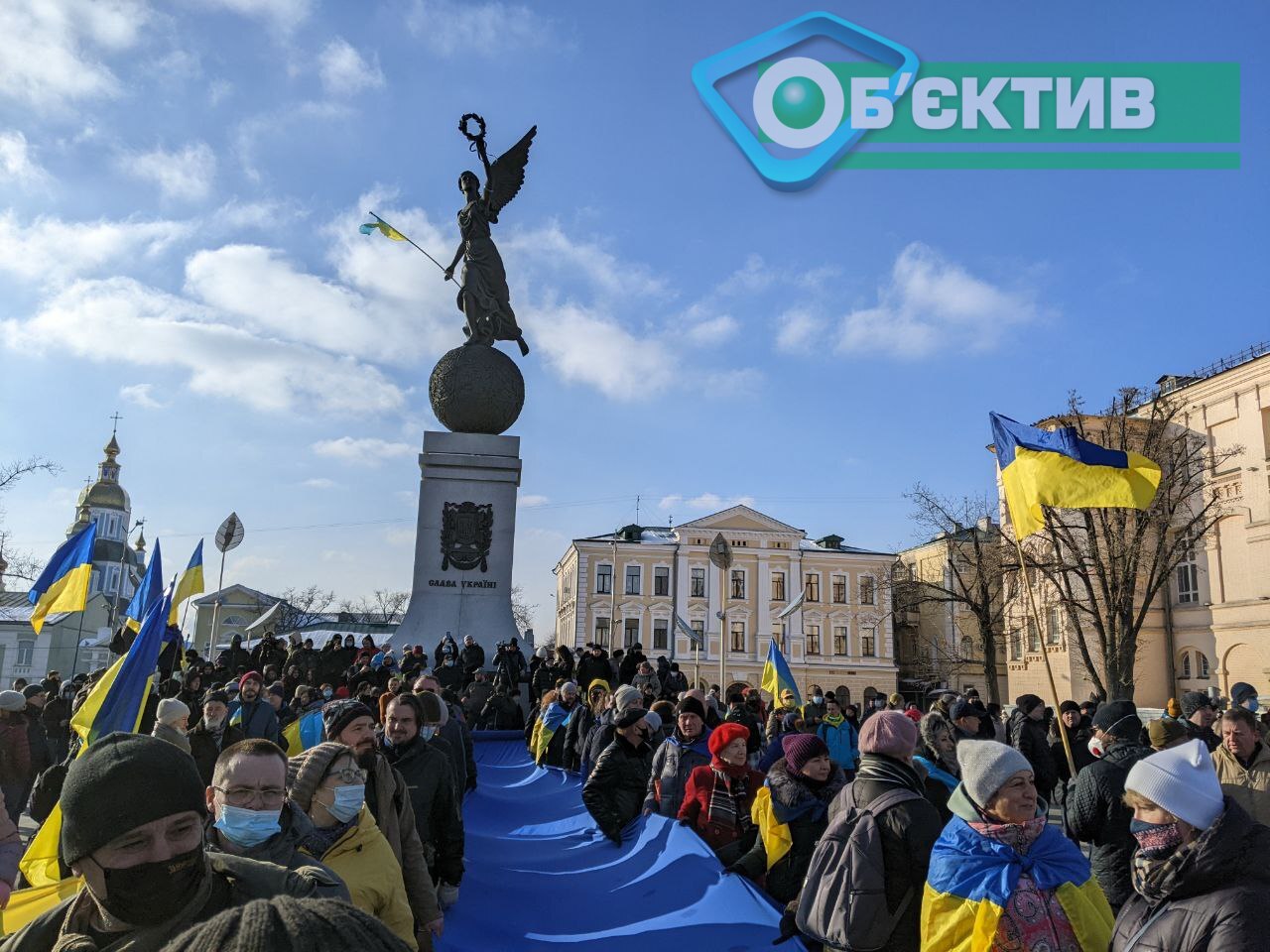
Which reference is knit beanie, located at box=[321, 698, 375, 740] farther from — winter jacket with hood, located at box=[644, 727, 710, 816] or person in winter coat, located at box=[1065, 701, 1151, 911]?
person in winter coat, located at box=[1065, 701, 1151, 911]

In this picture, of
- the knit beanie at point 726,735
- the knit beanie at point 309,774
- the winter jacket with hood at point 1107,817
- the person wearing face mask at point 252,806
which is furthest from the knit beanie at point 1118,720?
the person wearing face mask at point 252,806

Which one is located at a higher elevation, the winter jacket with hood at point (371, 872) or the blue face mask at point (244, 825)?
the blue face mask at point (244, 825)

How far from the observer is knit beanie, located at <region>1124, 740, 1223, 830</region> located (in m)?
2.97

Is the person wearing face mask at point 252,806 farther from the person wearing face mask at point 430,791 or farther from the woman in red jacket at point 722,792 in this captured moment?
the woman in red jacket at point 722,792

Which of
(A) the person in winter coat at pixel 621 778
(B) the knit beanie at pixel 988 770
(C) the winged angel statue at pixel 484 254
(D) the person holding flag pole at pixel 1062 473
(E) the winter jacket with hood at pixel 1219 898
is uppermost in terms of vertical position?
(C) the winged angel statue at pixel 484 254

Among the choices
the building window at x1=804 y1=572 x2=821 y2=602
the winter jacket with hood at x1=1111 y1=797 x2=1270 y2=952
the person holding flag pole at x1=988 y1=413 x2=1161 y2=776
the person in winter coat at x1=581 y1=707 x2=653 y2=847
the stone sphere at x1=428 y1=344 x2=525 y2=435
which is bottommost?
the person in winter coat at x1=581 y1=707 x2=653 y2=847

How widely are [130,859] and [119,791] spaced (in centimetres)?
15

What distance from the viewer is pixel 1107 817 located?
18.4 feet

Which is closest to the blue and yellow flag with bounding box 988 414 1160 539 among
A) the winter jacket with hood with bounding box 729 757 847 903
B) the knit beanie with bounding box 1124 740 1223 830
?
the winter jacket with hood with bounding box 729 757 847 903

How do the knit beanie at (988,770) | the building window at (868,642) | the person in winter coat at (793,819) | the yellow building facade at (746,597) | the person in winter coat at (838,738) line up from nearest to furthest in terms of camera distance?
the knit beanie at (988,770), the person in winter coat at (793,819), the person in winter coat at (838,738), the yellow building facade at (746,597), the building window at (868,642)

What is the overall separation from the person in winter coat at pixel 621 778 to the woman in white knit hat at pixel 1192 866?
16.6 ft

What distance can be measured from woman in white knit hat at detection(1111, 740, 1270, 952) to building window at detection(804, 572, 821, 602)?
60.7 m

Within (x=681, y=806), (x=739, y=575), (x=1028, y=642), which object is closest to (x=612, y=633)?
(x=739, y=575)

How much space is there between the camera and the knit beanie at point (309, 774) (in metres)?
3.91
